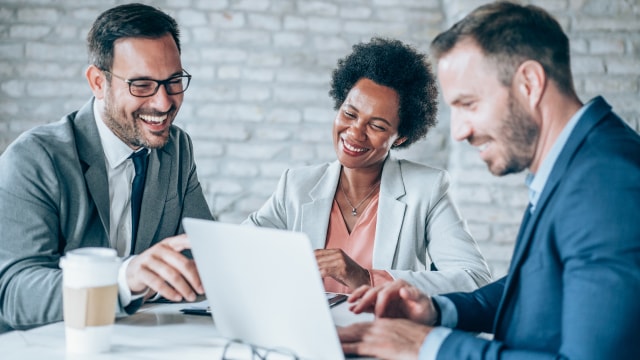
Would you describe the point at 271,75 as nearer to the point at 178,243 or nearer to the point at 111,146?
the point at 111,146

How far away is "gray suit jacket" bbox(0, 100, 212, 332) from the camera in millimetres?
1401

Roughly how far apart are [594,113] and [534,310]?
0.33 m

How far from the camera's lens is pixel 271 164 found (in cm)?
360

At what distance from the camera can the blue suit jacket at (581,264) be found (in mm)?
946

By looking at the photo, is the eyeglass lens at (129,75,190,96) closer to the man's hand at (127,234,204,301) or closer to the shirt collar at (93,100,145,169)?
the shirt collar at (93,100,145,169)

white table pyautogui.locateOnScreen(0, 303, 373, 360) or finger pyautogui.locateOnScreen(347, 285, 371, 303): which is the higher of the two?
finger pyautogui.locateOnScreen(347, 285, 371, 303)

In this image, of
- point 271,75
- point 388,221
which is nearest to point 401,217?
point 388,221

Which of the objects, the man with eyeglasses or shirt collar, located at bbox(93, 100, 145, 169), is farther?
shirt collar, located at bbox(93, 100, 145, 169)

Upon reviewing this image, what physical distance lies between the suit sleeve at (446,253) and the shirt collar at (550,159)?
69cm

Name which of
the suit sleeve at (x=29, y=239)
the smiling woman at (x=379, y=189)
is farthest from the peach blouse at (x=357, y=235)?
the suit sleeve at (x=29, y=239)

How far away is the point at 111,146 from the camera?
1.83 metres

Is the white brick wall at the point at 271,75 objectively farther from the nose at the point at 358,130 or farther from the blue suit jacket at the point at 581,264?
the blue suit jacket at the point at 581,264

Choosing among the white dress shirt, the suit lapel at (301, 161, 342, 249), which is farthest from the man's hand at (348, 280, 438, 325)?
the suit lapel at (301, 161, 342, 249)

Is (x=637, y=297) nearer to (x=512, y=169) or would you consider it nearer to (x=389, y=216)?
(x=512, y=169)
